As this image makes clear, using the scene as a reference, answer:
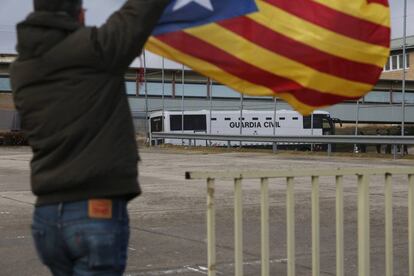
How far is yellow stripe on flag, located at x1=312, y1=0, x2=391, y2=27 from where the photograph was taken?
3.76m

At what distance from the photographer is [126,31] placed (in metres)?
2.72

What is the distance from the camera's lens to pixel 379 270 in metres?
6.75

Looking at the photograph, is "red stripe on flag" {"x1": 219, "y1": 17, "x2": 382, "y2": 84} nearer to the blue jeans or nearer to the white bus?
the blue jeans

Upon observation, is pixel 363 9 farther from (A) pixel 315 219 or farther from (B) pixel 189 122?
(B) pixel 189 122

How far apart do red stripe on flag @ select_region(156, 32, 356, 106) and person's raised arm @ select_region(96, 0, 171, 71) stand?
0.74 m

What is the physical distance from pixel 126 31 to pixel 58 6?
12.2 inches

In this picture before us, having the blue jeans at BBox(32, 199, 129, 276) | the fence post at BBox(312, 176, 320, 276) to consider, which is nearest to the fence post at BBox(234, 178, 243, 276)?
the fence post at BBox(312, 176, 320, 276)

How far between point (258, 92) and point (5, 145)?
142ft

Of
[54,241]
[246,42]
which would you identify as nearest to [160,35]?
[246,42]

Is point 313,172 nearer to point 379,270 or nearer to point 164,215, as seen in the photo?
point 379,270

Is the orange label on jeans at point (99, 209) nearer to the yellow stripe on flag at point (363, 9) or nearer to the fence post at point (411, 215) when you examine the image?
the yellow stripe on flag at point (363, 9)

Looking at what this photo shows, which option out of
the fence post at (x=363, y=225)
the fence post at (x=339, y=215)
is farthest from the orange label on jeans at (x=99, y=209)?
the fence post at (x=363, y=225)

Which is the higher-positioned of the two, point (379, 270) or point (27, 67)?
point (27, 67)

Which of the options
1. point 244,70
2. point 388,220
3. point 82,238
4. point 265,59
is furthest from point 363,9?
point 82,238
